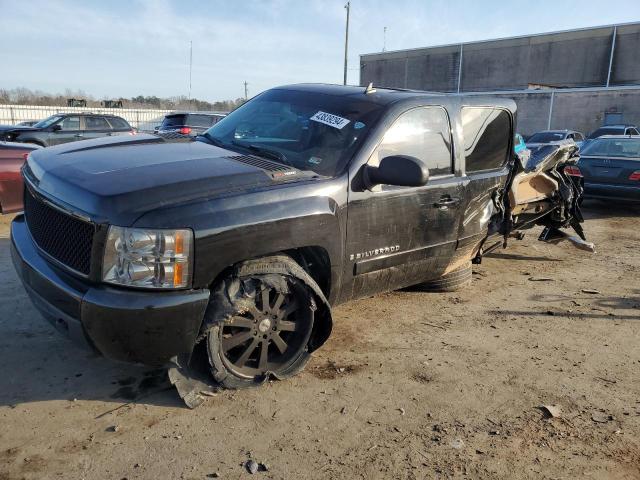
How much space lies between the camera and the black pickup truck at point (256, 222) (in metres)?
2.65

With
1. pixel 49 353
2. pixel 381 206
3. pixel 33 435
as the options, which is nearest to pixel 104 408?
pixel 33 435

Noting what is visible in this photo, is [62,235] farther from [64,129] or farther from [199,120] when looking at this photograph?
[199,120]

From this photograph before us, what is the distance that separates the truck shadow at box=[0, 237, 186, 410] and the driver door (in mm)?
1411

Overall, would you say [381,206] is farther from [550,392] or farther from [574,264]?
[574,264]

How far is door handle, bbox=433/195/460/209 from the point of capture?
159 inches

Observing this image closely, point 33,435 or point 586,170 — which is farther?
point 586,170

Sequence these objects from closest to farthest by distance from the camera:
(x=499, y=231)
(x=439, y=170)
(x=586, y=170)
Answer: (x=439, y=170) → (x=499, y=231) → (x=586, y=170)

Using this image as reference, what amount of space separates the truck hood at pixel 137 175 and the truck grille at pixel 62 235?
9cm

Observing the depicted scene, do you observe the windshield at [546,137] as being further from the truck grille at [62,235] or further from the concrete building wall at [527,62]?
the truck grille at [62,235]

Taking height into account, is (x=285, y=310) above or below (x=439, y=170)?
below

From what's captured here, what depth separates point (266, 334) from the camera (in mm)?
3207

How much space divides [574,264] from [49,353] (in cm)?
588

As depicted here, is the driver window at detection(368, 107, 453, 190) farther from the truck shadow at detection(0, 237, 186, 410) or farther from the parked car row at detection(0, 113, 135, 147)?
the parked car row at detection(0, 113, 135, 147)

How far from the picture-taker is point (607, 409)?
3264mm
